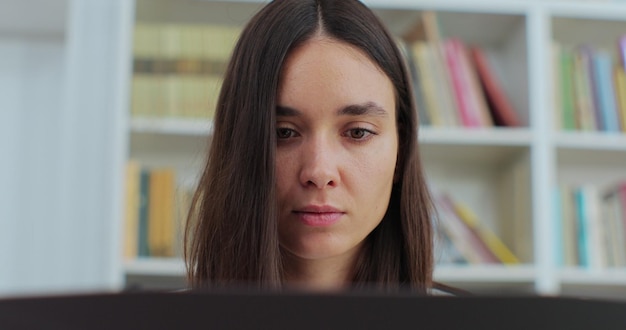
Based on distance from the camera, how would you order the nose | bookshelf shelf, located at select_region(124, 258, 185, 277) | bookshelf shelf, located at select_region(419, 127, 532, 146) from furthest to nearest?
bookshelf shelf, located at select_region(419, 127, 532, 146) < bookshelf shelf, located at select_region(124, 258, 185, 277) < the nose

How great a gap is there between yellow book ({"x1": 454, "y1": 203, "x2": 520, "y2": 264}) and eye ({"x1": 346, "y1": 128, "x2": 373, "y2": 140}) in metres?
1.32

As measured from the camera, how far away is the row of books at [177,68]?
238 cm

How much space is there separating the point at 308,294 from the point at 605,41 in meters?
2.37

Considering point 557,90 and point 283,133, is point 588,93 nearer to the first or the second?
point 557,90

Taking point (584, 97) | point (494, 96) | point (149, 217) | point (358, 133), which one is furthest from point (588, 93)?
point (358, 133)

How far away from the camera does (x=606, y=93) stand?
251 centimetres

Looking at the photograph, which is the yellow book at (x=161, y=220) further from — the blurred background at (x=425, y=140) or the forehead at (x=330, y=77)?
the forehead at (x=330, y=77)

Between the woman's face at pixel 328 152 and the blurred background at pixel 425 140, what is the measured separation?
1.15 meters

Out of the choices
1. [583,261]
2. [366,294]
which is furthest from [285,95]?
[583,261]

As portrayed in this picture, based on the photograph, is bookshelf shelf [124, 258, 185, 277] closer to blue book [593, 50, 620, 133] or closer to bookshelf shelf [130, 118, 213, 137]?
bookshelf shelf [130, 118, 213, 137]

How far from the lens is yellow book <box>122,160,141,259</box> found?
231 centimetres

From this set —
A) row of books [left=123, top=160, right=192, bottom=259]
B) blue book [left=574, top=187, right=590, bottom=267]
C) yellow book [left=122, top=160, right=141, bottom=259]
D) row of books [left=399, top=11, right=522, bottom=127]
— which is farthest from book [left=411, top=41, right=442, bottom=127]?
yellow book [left=122, top=160, right=141, bottom=259]

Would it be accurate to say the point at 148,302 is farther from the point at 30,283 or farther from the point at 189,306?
the point at 30,283

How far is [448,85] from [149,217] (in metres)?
0.84
